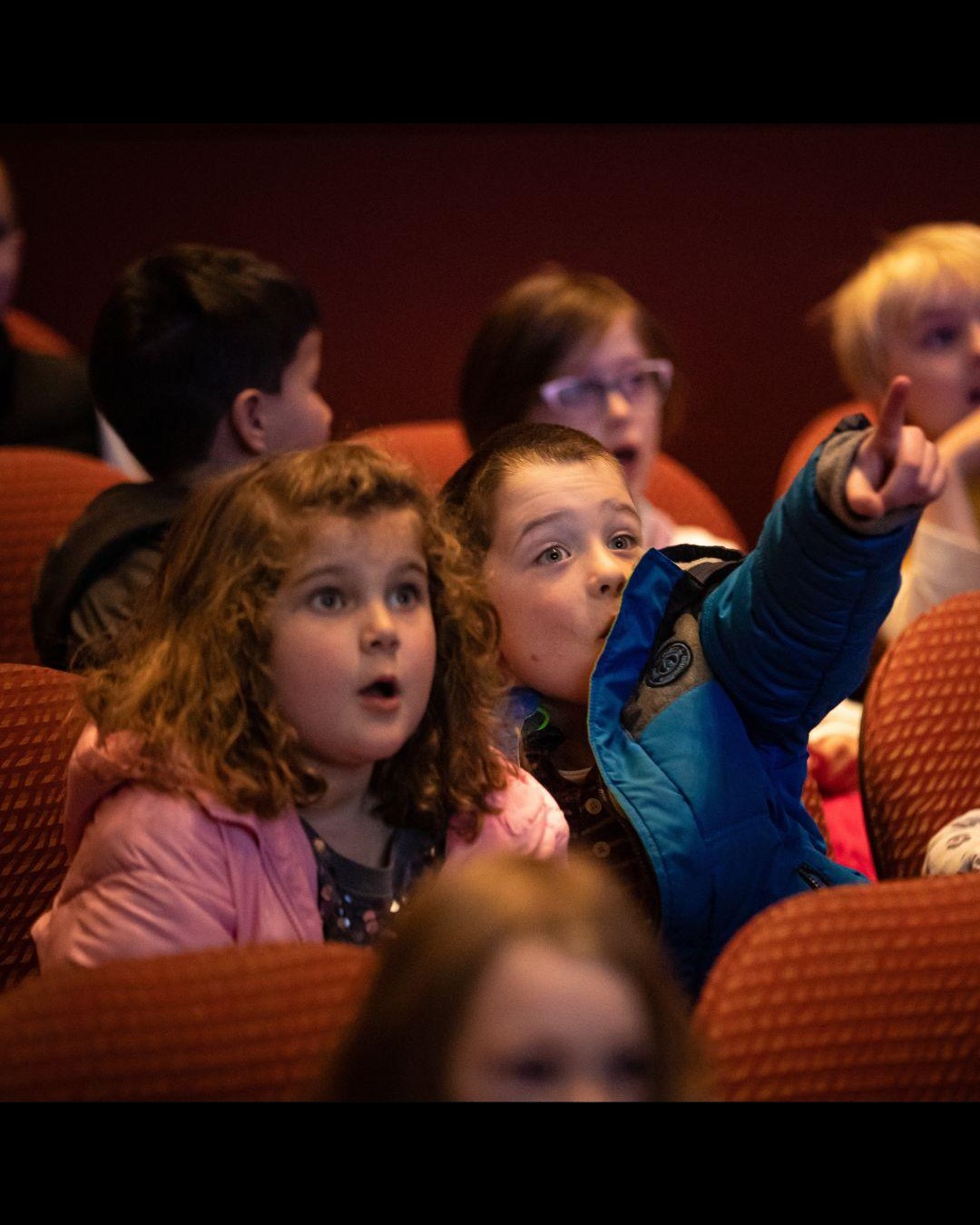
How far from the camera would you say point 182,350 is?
2035mm

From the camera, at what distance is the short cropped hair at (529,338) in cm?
225

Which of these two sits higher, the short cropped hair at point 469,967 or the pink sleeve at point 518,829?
the short cropped hair at point 469,967

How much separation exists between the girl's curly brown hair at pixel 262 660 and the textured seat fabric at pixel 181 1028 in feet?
0.89

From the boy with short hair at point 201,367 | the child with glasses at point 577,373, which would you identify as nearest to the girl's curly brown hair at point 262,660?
the boy with short hair at point 201,367

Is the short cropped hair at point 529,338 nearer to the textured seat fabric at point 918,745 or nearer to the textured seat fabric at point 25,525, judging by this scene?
the textured seat fabric at point 25,525

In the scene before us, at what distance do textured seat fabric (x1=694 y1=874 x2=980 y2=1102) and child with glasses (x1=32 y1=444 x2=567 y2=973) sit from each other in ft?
1.11

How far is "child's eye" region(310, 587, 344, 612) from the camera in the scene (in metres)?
1.23

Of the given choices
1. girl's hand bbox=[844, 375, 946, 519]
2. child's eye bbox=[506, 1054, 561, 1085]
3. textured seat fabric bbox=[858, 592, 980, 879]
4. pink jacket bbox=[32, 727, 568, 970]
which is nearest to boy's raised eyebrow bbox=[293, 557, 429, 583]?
pink jacket bbox=[32, 727, 568, 970]

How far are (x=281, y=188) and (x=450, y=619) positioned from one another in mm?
1982

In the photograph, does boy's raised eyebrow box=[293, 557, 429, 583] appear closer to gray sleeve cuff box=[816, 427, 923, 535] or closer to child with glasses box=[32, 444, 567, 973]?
child with glasses box=[32, 444, 567, 973]

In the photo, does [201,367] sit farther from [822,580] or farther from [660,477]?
[822,580]

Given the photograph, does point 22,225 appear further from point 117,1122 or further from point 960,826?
point 117,1122

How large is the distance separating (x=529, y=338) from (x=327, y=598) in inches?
43.9

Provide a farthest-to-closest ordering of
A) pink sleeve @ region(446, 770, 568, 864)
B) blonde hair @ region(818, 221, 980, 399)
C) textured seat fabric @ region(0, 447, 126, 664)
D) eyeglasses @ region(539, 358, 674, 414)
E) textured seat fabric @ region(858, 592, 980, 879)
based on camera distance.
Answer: blonde hair @ region(818, 221, 980, 399)
eyeglasses @ region(539, 358, 674, 414)
textured seat fabric @ region(0, 447, 126, 664)
textured seat fabric @ region(858, 592, 980, 879)
pink sleeve @ region(446, 770, 568, 864)
